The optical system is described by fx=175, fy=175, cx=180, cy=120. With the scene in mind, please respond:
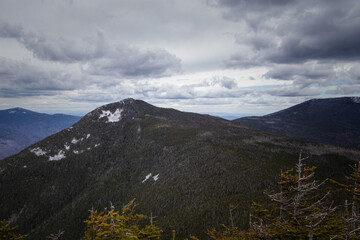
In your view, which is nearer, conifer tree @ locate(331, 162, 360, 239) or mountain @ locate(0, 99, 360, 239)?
conifer tree @ locate(331, 162, 360, 239)

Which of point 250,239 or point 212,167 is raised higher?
point 250,239

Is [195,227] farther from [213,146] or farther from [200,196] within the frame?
[213,146]

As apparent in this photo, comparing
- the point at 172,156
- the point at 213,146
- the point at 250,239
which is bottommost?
the point at 172,156

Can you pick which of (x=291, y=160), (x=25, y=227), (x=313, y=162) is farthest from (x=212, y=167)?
(x=25, y=227)

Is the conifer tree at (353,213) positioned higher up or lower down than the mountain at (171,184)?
higher up

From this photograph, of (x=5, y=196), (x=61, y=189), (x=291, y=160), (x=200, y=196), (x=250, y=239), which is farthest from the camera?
(x=61, y=189)

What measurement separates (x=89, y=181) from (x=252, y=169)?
571ft

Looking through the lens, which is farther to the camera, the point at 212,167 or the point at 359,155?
the point at 359,155

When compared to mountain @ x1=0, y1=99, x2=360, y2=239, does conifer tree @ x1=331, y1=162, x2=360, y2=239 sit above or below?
above

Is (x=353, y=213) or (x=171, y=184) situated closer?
(x=353, y=213)

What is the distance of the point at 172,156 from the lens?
162 metres

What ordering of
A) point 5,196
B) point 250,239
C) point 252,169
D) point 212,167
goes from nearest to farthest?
point 250,239 → point 252,169 → point 212,167 → point 5,196

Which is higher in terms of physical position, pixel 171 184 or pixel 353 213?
pixel 353 213

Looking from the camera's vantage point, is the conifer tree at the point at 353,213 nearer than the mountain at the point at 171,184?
Yes
